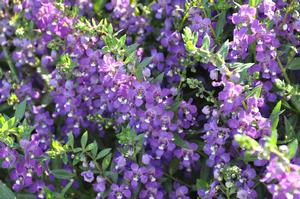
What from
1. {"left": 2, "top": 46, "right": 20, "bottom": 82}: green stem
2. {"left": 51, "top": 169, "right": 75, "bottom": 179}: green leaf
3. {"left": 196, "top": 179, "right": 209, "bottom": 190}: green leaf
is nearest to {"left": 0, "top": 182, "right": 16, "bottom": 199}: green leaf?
{"left": 51, "top": 169, "right": 75, "bottom": 179}: green leaf

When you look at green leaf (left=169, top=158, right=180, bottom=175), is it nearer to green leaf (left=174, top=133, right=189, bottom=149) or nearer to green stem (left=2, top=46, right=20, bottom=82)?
green leaf (left=174, top=133, right=189, bottom=149)

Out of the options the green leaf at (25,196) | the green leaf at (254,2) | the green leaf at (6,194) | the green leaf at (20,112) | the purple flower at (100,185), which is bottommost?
the green leaf at (25,196)

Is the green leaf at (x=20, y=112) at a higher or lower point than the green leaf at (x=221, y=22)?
lower

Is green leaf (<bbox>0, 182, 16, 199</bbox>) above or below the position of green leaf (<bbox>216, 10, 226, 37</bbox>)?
below

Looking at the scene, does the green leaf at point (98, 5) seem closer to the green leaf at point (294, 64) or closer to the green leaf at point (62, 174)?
the green leaf at point (62, 174)

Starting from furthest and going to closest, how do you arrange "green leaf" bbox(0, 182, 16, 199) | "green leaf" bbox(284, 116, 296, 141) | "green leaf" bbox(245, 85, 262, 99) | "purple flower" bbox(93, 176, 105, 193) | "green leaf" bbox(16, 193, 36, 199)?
"green leaf" bbox(16, 193, 36, 199) → "green leaf" bbox(0, 182, 16, 199) → "purple flower" bbox(93, 176, 105, 193) → "green leaf" bbox(284, 116, 296, 141) → "green leaf" bbox(245, 85, 262, 99)

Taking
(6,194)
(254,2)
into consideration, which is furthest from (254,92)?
(6,194)

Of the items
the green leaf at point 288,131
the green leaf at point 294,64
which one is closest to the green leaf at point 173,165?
the green leaf at point 288,131

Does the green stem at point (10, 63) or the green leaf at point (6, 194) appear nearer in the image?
the green leaf at point (6, 194)
